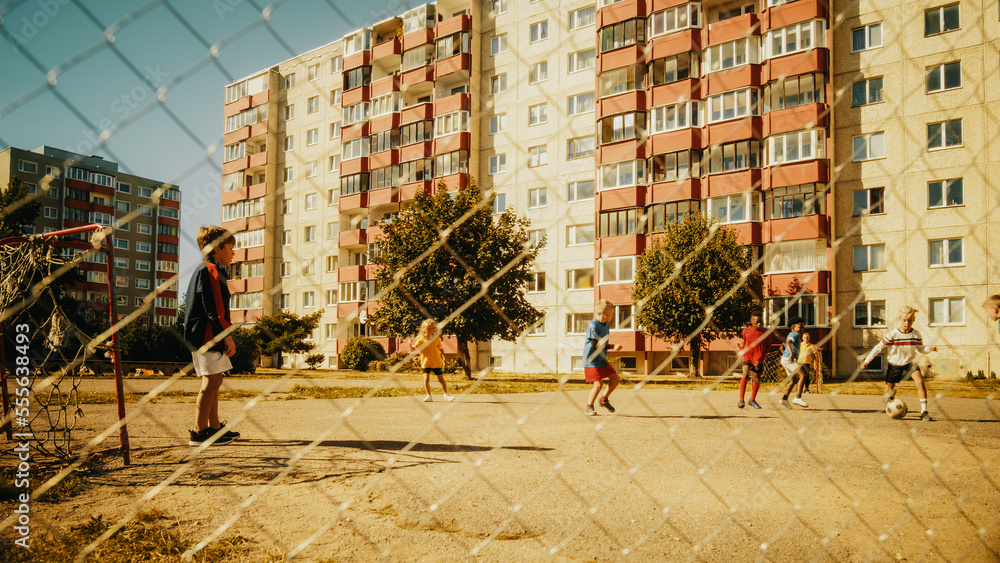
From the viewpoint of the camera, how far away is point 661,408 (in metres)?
10.7

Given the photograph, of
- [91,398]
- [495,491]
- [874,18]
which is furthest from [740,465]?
[874,18]

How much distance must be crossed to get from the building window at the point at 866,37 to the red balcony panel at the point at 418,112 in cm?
2087

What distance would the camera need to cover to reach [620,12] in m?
33.3

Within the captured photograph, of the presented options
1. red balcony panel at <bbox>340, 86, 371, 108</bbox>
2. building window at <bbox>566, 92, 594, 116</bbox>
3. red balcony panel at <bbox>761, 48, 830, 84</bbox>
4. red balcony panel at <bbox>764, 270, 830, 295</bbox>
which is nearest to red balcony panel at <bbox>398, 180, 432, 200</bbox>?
red balcony panel at <bbox>340, 86, 371, 108</bbox>

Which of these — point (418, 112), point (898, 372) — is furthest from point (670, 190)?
point (898, 372)

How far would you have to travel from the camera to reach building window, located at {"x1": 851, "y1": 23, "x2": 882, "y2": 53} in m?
28.5

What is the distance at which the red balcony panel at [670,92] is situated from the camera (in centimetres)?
3047

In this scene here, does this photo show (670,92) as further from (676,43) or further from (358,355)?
(358,355)

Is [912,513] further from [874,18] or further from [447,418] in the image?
[874,18]

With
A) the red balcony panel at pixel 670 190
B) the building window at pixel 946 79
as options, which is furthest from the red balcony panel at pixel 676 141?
the building window at pixel 946 79

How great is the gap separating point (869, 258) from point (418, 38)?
2711 cm

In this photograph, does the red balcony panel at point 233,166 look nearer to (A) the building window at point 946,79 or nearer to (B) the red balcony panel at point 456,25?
(A) the building window at point 946,79

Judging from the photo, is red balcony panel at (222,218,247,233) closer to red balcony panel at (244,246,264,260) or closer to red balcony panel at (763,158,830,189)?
red balcony panel at (244,246,264,260)

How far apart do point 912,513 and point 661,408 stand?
6925mm
